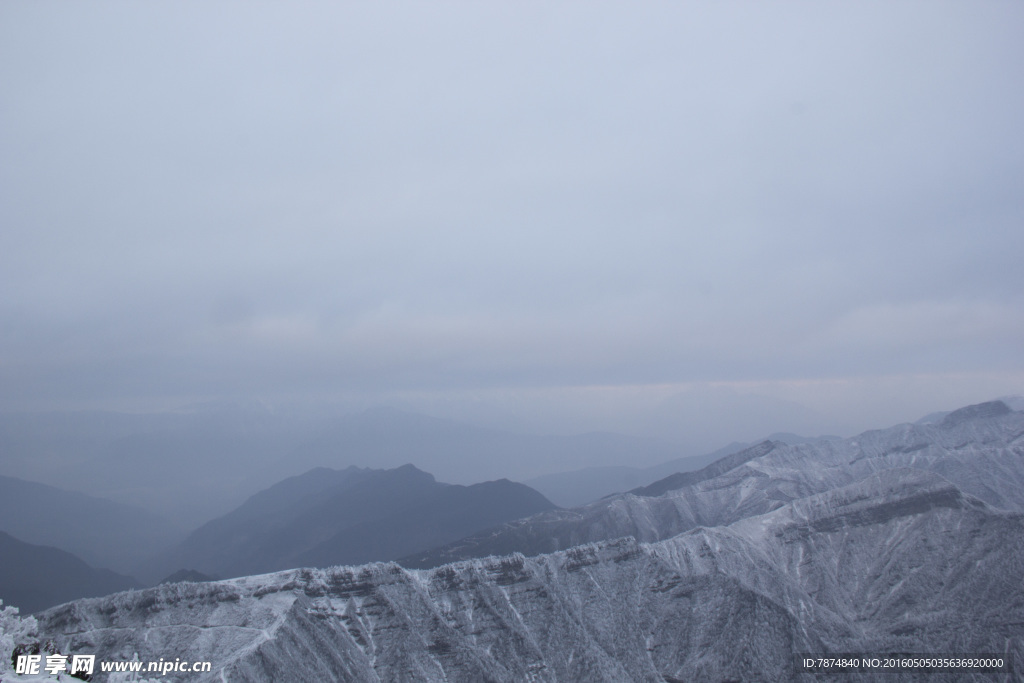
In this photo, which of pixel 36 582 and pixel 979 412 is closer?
pixel 36 582

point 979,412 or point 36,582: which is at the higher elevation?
point 979,412

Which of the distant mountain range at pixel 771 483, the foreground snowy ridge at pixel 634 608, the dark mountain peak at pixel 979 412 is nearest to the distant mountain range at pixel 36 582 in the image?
the distant mountain range at pixel 771 483

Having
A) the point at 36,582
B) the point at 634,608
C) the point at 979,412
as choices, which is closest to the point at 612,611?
the point at 634,608

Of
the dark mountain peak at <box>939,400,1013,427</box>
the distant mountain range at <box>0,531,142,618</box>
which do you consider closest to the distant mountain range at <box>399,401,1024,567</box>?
the dark mountain peak at <box>939,400,1013,427</box>

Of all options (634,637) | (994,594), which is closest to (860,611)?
(994,594)

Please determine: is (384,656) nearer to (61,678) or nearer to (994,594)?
(61,678)

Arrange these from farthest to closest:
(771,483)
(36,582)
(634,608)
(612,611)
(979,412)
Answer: (979,412) < (36,582) < (771,483) < (634,608) < (612,611)

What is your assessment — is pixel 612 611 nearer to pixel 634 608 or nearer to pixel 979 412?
pixel 634 608
